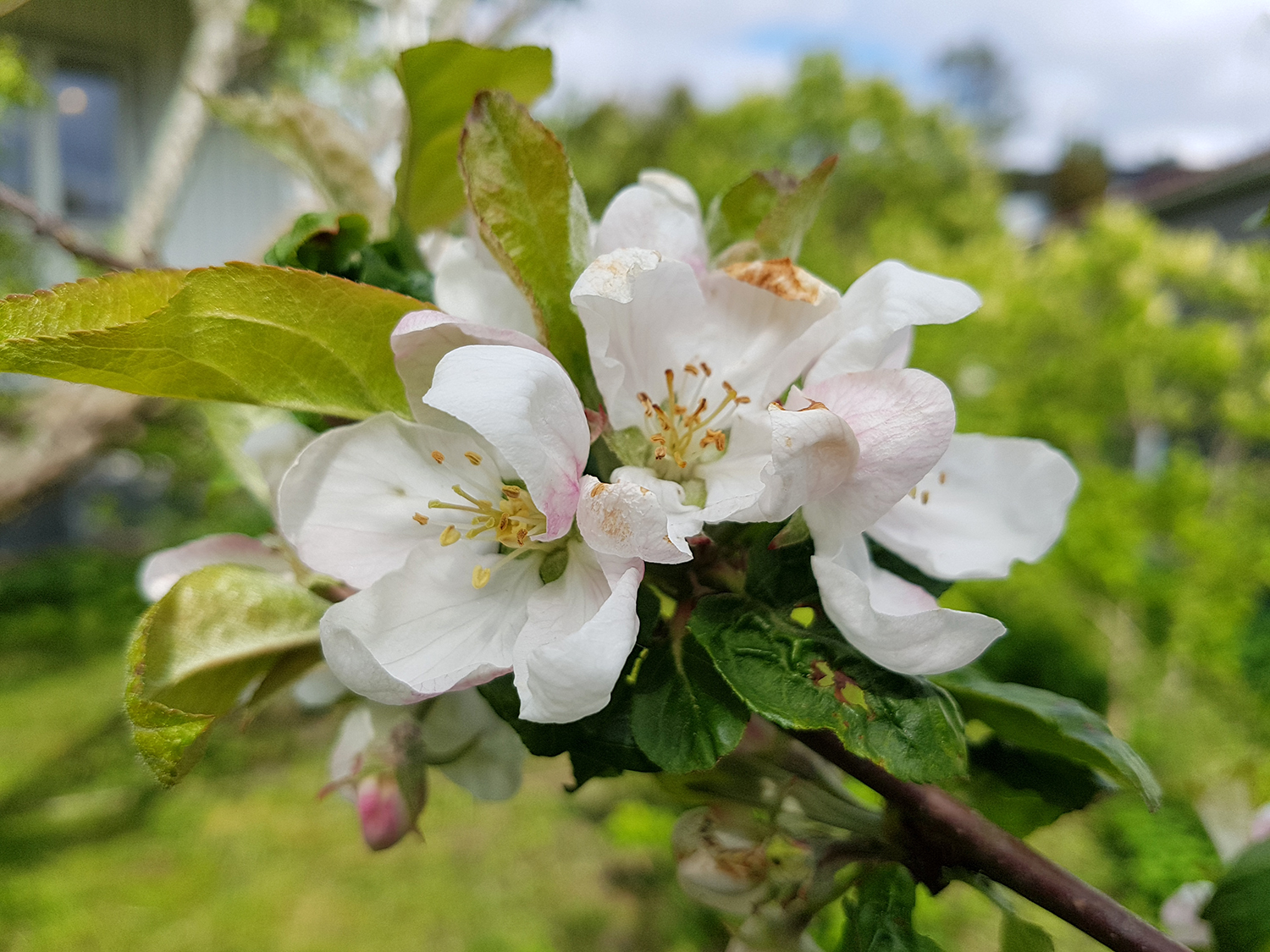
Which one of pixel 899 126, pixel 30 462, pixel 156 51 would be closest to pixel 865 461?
pixel 30 462

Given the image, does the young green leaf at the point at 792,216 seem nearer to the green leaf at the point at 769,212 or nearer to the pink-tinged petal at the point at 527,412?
the green leaf at the point at 769,212

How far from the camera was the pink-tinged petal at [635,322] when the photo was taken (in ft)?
1.26

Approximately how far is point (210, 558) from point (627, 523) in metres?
0.32

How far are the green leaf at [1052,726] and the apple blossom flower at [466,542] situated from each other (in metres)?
0.23

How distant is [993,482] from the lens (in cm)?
50

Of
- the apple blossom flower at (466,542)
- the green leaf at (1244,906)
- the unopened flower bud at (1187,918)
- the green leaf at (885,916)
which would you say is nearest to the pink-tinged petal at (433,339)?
the apple blossom flower at (466,542)

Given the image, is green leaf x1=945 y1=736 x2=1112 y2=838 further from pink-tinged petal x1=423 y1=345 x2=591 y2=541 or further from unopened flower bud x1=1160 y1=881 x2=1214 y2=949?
pink-tinged petal x1=423 y1=345 x2=591 y2=541

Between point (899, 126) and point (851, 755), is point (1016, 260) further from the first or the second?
point (899, 126)

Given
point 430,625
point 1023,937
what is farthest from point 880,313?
point 1023,937

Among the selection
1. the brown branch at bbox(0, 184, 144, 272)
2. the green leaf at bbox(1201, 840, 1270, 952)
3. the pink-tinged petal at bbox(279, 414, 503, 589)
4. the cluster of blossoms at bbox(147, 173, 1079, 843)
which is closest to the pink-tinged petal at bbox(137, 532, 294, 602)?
the cluster of blossoms at bbox(147, 173, 1079, 843)

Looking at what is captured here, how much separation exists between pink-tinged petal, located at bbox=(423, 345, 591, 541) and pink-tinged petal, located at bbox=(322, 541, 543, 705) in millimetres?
63

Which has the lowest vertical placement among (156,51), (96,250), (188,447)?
(188,447)

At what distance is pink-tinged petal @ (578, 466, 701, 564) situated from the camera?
34 cm

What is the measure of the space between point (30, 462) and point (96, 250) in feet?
5.95
